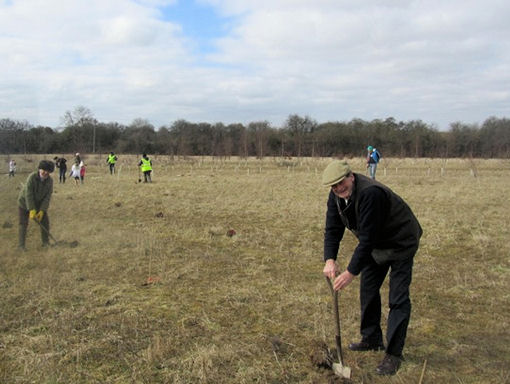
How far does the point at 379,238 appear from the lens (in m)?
3.56

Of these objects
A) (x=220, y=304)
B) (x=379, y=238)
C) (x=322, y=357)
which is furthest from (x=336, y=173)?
(x=220, y=304)

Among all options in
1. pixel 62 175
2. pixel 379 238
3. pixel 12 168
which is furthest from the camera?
pixel 62 175

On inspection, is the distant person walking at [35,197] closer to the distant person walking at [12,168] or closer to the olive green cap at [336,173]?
the distant person walking at [12,168]

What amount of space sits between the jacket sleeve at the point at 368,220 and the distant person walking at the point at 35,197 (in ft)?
20.0

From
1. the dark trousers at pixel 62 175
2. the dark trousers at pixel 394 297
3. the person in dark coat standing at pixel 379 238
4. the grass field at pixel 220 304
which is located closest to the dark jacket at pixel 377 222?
the person in dark coat standing at pixel 379 238

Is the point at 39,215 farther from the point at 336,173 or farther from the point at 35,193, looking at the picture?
the point at 336,173

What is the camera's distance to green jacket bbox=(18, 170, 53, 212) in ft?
24.1

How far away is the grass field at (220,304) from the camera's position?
359 centimetres

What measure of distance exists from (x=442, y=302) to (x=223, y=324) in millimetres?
2795

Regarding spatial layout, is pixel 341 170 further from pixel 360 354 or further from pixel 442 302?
pixel 442 302

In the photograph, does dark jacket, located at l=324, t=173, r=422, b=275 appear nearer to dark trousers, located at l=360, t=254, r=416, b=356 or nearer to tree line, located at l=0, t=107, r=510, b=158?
dark trousers, located at l=360, t=254, r=416, b=356

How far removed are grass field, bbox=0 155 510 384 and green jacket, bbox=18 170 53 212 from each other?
0.82 metres

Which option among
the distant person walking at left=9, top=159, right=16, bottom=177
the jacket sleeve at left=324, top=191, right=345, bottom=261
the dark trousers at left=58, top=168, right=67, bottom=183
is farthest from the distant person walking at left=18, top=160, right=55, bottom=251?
the dark trousers at left=58, top=168, right=67, bottom=183

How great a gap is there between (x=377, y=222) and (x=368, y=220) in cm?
9
